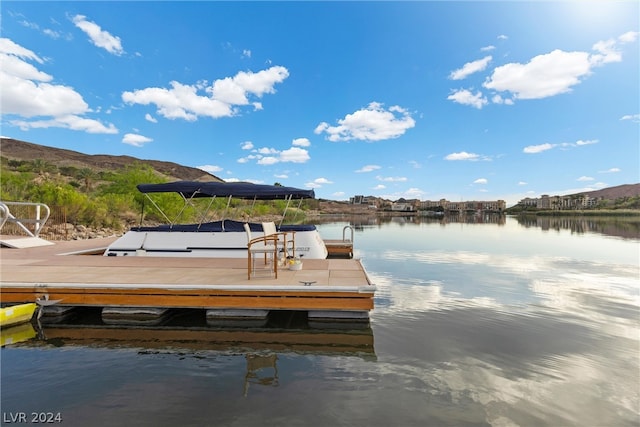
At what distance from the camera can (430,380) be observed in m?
4.57

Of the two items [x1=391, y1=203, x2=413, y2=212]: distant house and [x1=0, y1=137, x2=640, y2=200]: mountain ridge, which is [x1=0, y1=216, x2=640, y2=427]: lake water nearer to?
[x1=0, y1=137, x2=640, y2=200]: mountain ridge

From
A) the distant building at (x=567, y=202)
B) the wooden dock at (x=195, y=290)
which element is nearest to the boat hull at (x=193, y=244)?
the wooden dock at (x=195, y=290)

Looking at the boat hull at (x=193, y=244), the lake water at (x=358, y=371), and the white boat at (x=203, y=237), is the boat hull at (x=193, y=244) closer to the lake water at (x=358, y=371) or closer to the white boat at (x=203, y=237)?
the white boat at (x=203, y=237)

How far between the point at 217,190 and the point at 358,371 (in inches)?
299

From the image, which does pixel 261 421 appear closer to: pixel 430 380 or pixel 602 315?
pixel 430 380

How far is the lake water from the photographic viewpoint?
387cm

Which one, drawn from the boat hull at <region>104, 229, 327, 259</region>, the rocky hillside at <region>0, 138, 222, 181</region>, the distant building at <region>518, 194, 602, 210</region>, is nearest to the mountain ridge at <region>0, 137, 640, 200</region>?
the rocky hillside at <region>0, 138, 222, 181</region>

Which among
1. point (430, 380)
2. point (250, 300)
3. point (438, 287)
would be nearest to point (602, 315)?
point (438, 287)

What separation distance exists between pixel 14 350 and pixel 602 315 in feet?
36.2

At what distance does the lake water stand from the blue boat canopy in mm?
4835

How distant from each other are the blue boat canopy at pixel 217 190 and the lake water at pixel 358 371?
483cm

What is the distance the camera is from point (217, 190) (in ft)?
35.5

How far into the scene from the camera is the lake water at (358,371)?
387 centimetres

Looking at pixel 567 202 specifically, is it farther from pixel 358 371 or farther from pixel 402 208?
pixel 358 371
